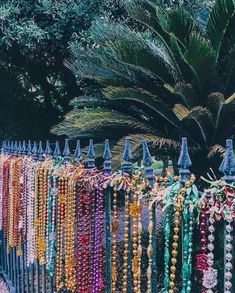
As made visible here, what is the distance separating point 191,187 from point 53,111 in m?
9.63

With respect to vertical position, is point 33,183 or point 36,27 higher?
point 36,27

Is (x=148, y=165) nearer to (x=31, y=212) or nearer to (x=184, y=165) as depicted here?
(x=184, y=165)

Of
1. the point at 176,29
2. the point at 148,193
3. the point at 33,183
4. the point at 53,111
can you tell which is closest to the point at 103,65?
the point at 176,29

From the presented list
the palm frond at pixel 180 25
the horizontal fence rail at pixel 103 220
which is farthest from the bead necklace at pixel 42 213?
the palm frond at pixel 180 25

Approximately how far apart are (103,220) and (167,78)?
9.47ft

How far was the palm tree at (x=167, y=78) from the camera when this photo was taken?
5109 mm

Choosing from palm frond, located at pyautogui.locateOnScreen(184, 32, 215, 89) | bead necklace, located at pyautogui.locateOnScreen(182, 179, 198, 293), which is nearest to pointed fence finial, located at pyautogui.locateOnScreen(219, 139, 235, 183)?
bead necklace, located at pyautogui.locateOnScreen(182, 179, 198, 293)

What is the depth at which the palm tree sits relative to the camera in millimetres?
5109

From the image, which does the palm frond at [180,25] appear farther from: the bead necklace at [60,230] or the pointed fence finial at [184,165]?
the pointed fence finial at [184,165]

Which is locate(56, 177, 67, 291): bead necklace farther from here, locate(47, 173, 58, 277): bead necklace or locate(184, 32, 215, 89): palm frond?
locate(184, 32, 215, 89): palm frond

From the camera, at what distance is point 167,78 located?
5.64 meters

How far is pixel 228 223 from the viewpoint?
6.16ft

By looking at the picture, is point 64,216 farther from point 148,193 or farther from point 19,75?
point 19,75

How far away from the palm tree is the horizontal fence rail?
4.21 feet
